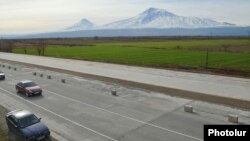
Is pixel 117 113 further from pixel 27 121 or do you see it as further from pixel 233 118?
pixel 233 118

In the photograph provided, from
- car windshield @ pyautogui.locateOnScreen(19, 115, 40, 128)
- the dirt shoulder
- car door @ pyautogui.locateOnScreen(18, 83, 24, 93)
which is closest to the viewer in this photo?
car windshield @ pyautogui.locateOnScreen(19, 115, 40, 128)

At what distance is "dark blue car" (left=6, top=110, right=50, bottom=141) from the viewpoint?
58.6ft

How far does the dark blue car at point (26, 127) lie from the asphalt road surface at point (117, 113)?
1065 millimetres

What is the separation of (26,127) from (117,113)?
22.4 ft

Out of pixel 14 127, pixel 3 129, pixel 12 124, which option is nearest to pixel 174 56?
pixel 3 129

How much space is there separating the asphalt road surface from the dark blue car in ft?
3.49

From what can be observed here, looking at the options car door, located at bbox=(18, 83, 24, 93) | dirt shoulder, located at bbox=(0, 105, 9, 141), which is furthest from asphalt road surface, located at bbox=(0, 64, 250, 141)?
dirt shoulder, located at bbox=(0, 105, 9, 141)

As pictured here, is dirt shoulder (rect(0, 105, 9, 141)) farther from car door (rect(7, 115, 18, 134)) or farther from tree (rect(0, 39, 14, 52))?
tree (rect(0, 39, 14, 52))

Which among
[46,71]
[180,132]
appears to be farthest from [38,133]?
[46,71]

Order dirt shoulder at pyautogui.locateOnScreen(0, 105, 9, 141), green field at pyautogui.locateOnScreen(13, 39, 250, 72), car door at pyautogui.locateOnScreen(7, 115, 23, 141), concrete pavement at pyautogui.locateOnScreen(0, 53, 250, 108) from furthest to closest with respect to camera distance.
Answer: green field at pyautogui.locateOnScreen(13, 39, 250, 72)
concrete pavement at pyautogui.locateOnScreen(0, 53, 250, 108)
dirt shoulder at pyautogui.locateOnScreen(0, 105, 9, 141)
car door at pyautogui.locateOnScreen(7, 115, 23, 141)

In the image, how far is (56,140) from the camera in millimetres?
18234

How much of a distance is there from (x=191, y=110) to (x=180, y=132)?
423 cm

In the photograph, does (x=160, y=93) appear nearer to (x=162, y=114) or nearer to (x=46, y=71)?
(x=162, y=114)

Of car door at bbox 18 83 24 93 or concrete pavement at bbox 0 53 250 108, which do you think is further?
car door at bbox 18 83 24 93
